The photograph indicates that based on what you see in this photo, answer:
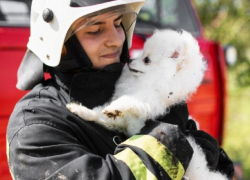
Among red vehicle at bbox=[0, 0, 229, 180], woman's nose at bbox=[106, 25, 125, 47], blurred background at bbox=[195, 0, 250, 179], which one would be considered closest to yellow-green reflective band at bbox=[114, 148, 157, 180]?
woman's nose at bbox=[106, 25, 125, 47]

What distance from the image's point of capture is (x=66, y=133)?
159 centimetres

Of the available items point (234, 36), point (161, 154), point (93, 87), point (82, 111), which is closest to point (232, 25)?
point (234, 36)

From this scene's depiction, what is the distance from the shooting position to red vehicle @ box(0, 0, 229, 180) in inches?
112

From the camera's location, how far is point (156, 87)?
1.92 metres

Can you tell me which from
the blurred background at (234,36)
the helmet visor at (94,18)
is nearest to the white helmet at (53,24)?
the helmet visor at (94,18)

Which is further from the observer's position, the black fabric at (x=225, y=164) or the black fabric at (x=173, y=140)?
the black fabric at (x=225, y=164)

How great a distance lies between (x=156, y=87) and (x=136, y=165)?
1.75 ft

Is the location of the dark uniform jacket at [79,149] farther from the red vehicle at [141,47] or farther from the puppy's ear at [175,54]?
the red vehicle at [141,47]

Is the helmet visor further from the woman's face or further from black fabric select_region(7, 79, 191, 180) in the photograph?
black fabric select_region(7, 79, 191, 180)

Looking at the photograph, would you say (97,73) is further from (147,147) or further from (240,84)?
(240,84)

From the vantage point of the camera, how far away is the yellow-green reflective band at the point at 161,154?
4.93ft

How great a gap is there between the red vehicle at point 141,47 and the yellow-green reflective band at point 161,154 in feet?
5.05

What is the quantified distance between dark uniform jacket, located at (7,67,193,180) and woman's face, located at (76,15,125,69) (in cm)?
11

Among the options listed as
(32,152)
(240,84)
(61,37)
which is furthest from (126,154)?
(240,84)
